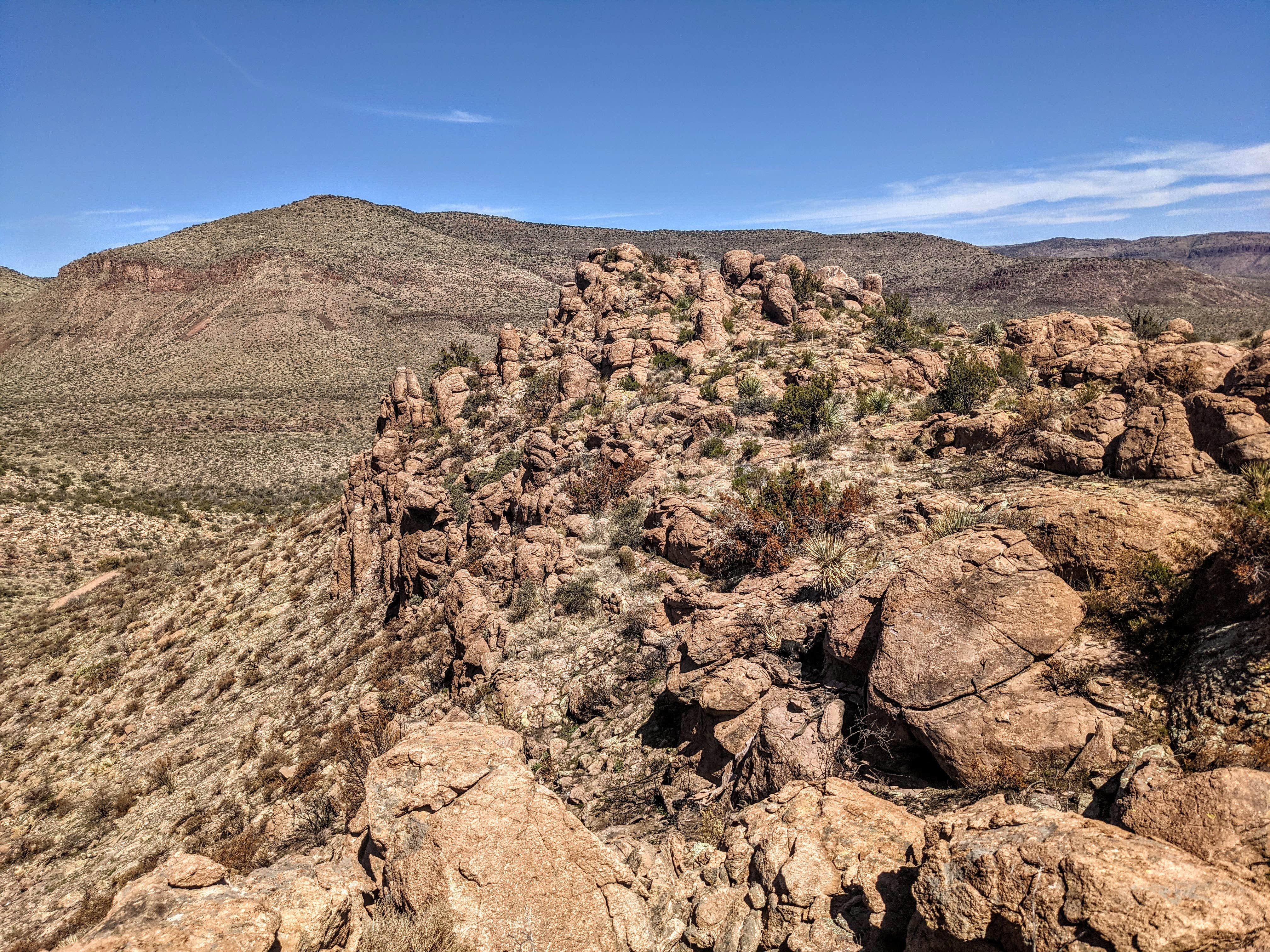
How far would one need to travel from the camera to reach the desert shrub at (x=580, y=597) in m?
11.2

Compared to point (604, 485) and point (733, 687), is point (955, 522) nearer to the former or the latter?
point (733, 687)

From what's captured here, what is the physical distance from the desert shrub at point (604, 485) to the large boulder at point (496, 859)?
8.71m

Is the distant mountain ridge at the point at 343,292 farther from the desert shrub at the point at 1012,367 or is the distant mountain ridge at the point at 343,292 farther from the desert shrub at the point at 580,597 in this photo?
the desert shrub at the point at 580,597

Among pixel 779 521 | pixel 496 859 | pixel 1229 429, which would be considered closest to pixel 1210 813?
pixel 496 859

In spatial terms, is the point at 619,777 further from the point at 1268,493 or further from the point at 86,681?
the point at 86,681

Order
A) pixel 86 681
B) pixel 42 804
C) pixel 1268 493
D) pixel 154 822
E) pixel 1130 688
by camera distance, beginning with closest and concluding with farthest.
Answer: pixel 1130 688 < pixel 1268 493 < pixel 154 822 < pixel 42 804 < pixel 86 681

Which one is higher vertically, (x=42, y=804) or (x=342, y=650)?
(x=342, y=650)

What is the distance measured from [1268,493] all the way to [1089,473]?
3609mm

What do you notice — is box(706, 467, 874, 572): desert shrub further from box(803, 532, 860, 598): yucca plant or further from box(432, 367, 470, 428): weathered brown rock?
box(432, 367, 470, 428): weathered brown rock

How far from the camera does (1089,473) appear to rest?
9.31 m

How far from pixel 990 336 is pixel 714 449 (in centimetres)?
1095

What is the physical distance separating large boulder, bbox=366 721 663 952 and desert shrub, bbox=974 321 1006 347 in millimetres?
18582

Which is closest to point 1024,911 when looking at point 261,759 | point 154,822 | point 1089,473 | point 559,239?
point 1089,473

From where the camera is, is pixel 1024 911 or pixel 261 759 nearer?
pixel 1024 911
